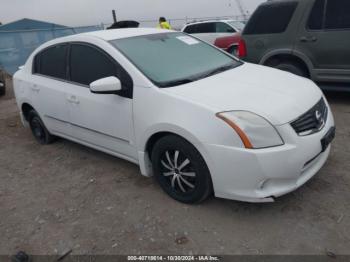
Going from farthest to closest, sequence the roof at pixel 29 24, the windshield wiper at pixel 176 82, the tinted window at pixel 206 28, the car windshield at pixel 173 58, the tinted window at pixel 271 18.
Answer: the roof at pixel 29 24, the tinted window at pixel 206 28, the tinted window at pixel 271 18, the car windshield at pixel 173 58, the windshield wiper at pixel 176 82

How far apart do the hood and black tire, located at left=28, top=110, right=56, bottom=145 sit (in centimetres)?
266

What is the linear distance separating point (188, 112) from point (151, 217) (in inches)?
40.6

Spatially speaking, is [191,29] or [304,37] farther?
[191,29]

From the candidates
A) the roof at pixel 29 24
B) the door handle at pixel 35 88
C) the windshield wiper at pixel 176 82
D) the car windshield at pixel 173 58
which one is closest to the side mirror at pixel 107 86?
the car windshield at pixel 173 58

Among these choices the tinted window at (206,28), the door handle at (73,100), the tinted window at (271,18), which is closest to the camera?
the door handle at (73,100)

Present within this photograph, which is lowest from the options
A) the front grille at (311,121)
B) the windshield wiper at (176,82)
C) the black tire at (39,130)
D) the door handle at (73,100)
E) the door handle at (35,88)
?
the black tire at (39,130)

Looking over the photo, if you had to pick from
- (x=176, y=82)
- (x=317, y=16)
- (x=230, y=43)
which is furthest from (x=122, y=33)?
(x=230, y=43)

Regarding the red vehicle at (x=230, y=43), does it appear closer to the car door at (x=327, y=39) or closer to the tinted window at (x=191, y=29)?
A: the tinted window at (x=191, y=29)

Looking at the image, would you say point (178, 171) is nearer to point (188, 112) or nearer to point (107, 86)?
point (188, 112)

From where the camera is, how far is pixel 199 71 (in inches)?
137

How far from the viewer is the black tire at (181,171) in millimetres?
2865

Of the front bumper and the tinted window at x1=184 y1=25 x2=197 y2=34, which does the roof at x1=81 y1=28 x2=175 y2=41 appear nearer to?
the front bumper

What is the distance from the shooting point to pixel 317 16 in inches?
207

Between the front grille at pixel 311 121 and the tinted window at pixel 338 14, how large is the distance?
103 inches
